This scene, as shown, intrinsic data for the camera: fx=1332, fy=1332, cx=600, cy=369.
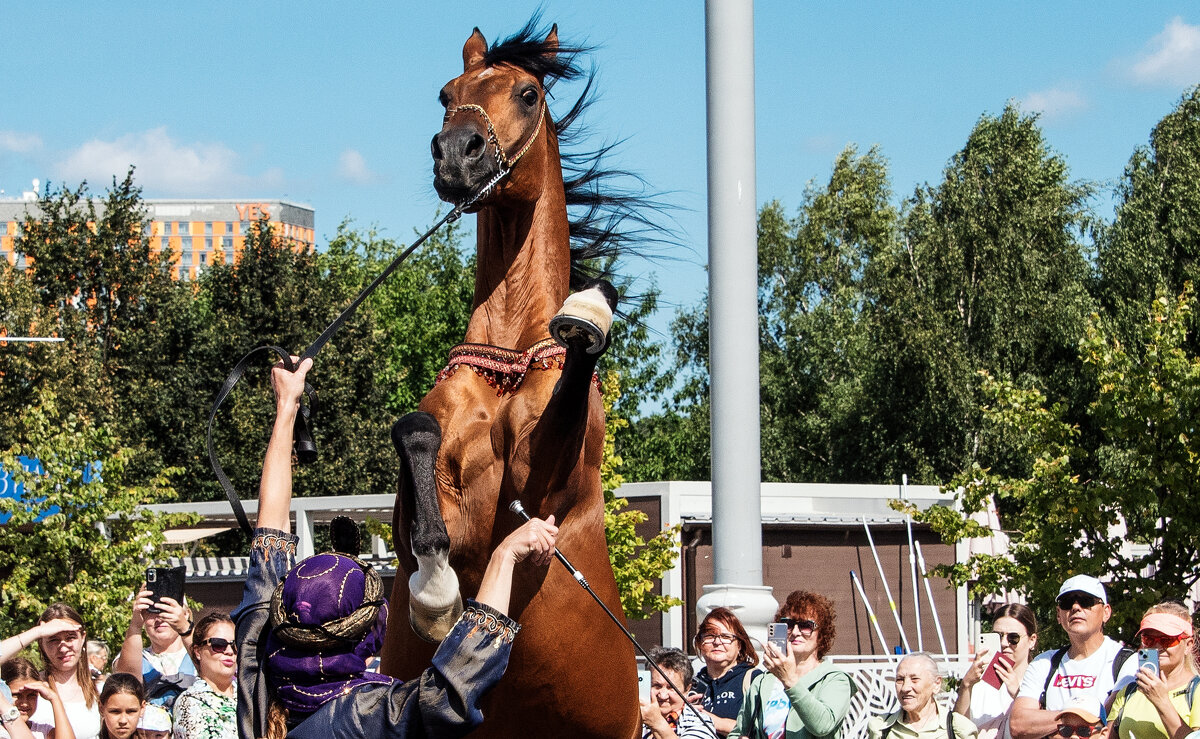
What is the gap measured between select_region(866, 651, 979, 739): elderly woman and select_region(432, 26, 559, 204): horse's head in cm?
316

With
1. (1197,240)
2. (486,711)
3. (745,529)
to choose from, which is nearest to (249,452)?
(1197,240)

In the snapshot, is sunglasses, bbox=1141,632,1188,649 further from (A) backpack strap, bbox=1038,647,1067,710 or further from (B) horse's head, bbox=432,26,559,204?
(B) horse's head, bbox=432,26,559,204

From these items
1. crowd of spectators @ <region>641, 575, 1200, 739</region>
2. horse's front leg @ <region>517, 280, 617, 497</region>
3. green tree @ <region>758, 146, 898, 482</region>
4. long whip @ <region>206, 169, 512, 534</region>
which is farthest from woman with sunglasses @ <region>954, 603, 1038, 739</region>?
green tree @ <region>758, 146, 898, 482</region>

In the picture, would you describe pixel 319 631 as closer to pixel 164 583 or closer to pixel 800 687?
pixel 164 583

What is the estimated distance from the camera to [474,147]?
14.6ft

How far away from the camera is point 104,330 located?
1672 inches

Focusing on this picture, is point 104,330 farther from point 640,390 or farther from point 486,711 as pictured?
point 486,711

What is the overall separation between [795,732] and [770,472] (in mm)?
37590

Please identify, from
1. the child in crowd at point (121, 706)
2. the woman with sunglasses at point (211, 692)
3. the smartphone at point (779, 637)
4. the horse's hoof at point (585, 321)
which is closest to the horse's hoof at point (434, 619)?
the woman with sunglasses at point (211, 692)

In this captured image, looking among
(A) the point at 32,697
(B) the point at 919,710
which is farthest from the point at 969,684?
(A) the point at 32,697

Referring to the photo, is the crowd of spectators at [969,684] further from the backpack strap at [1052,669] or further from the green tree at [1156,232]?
the green tree at [1156,232]

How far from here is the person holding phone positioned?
19.3 feet

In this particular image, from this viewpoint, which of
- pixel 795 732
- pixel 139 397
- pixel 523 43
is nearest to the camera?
pixel 523 43

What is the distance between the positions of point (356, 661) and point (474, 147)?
2041 mm
